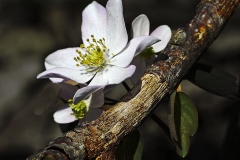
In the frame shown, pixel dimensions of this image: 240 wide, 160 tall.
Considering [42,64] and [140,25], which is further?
[42,64]

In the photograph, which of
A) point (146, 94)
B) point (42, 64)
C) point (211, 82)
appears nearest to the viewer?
point (146, 94)

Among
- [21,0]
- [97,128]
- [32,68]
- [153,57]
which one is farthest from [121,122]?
[21,0]

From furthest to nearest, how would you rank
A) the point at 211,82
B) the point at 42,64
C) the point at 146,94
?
1. the point at 42,64
2. the point at 211,82
3. the point at 146,94

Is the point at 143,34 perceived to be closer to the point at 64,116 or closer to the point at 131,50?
the point at 131,50

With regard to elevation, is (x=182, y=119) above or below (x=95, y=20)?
below

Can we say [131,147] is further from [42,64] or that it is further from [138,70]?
[42,64]

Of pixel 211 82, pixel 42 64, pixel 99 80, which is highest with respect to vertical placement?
pixel 99 80

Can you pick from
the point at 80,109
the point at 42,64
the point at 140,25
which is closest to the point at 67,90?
the point at 80,109

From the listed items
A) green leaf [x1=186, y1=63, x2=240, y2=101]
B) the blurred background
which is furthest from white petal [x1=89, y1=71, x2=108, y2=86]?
the blurred background

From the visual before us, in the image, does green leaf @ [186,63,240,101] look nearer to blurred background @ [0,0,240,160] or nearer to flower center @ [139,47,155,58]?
flower center @ [139,47,155,58]
